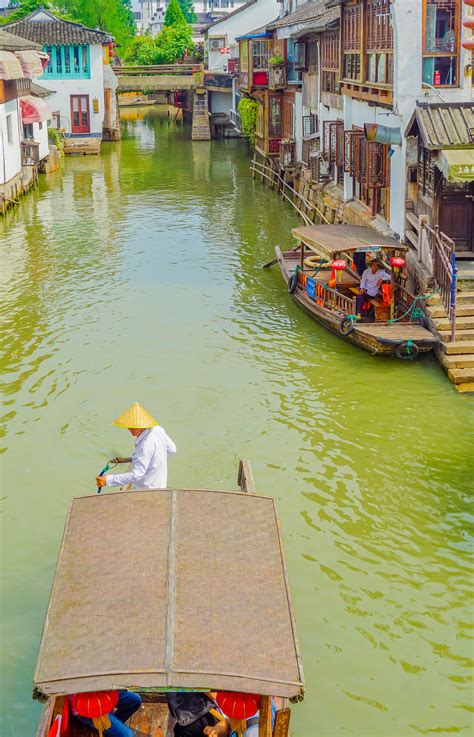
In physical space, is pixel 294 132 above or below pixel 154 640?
above

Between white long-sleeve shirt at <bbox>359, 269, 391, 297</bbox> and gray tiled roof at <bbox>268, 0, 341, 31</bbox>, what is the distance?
1279cm

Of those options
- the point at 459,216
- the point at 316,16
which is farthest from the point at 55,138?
the point at 459,216

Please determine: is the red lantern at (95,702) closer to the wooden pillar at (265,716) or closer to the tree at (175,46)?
the wooden pillar at (265,716)

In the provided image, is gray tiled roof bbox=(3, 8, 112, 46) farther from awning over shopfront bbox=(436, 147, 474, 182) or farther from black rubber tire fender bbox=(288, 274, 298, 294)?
awning over shopfront bbox=(436, 147, 474, 182)

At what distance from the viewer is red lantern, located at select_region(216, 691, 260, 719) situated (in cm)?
698

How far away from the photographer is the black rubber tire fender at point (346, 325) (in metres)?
18.5

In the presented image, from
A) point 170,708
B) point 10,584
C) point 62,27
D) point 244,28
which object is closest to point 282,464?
point 10,584

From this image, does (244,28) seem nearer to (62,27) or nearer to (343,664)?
(62,27)

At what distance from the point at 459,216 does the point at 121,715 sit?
52.0 feet

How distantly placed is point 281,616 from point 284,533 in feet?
15.6

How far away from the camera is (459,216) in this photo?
2083cm

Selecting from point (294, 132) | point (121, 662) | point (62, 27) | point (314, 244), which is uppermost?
point (62, 27)

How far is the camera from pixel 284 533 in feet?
39.5

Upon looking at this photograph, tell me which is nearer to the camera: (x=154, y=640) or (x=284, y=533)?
(x=154, y=640)
